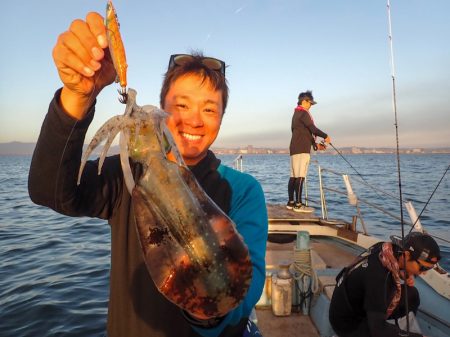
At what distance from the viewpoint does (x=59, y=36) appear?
1.64 meters

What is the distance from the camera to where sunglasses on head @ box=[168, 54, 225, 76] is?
2.70 m

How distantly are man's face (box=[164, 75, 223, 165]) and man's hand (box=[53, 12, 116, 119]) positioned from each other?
79 cm

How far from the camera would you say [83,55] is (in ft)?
A: 5.33

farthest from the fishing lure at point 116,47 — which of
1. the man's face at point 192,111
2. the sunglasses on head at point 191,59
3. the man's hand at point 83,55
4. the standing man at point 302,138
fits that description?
the standing man at point 302,138

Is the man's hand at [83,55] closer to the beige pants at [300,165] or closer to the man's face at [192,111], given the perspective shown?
the man's face at [192,111]

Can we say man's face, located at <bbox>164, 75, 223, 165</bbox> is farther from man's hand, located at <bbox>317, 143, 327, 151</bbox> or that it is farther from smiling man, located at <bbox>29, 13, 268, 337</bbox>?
man's hand, located at <bbox>317, 143, 327, 151</bbox>

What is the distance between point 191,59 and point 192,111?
49 centimetres

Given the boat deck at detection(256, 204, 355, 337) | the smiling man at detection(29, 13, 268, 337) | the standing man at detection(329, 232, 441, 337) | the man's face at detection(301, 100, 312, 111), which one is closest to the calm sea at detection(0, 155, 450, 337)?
the man's face at detection(301, 100, 312, 111)

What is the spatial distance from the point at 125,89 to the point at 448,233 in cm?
1876

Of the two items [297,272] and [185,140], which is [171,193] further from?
[297,272]

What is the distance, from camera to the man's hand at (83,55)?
160 centimetres

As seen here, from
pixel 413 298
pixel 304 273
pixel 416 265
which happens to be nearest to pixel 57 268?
pixel 304 273

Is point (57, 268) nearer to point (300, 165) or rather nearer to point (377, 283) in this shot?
point (300, 165)

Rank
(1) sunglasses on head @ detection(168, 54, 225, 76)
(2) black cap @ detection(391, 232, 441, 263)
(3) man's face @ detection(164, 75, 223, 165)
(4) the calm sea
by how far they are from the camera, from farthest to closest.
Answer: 1. (4) the calm sea
2. (2) black cap @ detection(391, 232, 441, 263)
3. (1) sunglasses on head @ detection(168, 54, 225, 76)
4. (3) man's face @ detection(164, 75, 223, 165)
